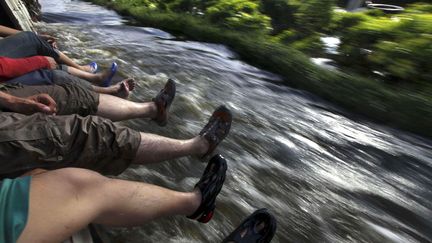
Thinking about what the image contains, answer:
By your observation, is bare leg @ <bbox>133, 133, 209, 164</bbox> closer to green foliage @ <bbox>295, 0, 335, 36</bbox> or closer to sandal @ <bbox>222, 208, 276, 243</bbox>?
sandal @ <bbox>222, 208, 276, 243</bbox>

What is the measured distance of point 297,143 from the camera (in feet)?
13.5

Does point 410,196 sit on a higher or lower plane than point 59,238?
lower

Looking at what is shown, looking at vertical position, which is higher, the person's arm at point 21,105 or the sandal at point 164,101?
the person's arm at point 21,105

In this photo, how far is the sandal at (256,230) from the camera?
2.22 metres

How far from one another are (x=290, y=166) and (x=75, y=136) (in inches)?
84.8

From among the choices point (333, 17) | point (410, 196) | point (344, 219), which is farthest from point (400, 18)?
point (344, 219)

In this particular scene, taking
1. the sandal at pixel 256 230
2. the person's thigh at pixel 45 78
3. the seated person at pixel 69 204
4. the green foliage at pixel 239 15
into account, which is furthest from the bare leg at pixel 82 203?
the green foliage at pixel 239 15

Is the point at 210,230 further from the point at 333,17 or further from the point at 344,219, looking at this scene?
the point at 333,17

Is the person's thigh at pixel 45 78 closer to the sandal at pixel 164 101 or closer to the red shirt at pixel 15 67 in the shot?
the red shirt at pixel 15 67

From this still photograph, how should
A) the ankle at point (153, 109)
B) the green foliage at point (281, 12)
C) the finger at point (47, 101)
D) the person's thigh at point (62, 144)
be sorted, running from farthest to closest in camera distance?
the green foliage at point (281, 12)
the ankle at point (153, 109)
the finger at point (47, 101)
the person's thigh at point (62, 144)

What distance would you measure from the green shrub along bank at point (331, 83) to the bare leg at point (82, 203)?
3872mm

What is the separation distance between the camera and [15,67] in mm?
3105

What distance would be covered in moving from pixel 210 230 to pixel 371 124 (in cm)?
332

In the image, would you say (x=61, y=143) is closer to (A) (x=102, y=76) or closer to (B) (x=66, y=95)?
(B) (x=66, y=95)
